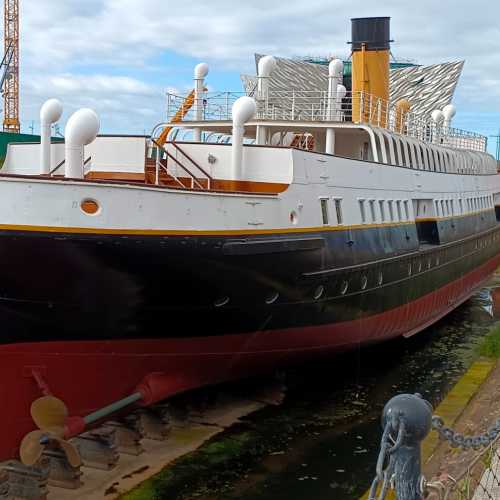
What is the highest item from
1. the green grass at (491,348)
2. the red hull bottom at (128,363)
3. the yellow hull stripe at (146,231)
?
the yellow hull stripe at (146,231)

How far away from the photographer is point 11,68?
66.9m

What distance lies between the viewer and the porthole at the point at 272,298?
1032 cm

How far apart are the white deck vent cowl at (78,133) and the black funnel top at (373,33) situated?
10796 millimetres

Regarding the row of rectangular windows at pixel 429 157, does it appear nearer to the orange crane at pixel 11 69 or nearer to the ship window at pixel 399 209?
the ship window at pixel 399 209

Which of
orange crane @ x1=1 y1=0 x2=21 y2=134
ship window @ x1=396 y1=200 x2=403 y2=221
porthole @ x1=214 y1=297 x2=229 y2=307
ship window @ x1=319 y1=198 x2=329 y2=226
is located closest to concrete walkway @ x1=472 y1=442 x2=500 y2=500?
porthole @ x1=214 y1=297 x2=229 y2=307

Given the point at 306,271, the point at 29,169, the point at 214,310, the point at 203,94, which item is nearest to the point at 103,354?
the point at 214,310

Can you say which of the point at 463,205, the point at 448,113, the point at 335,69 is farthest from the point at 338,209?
the point at 448,113

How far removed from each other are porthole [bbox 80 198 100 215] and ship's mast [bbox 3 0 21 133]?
61.1m

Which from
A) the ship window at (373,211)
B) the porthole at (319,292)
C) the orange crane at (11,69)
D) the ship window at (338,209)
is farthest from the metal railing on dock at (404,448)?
the orange crane at (11,69)

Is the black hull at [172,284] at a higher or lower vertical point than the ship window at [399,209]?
lower

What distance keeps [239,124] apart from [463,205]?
1213 cm

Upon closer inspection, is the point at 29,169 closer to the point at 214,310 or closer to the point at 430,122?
the point at 214,310

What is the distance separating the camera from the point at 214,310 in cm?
977

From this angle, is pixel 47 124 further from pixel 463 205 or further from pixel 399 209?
pixel 463 205
